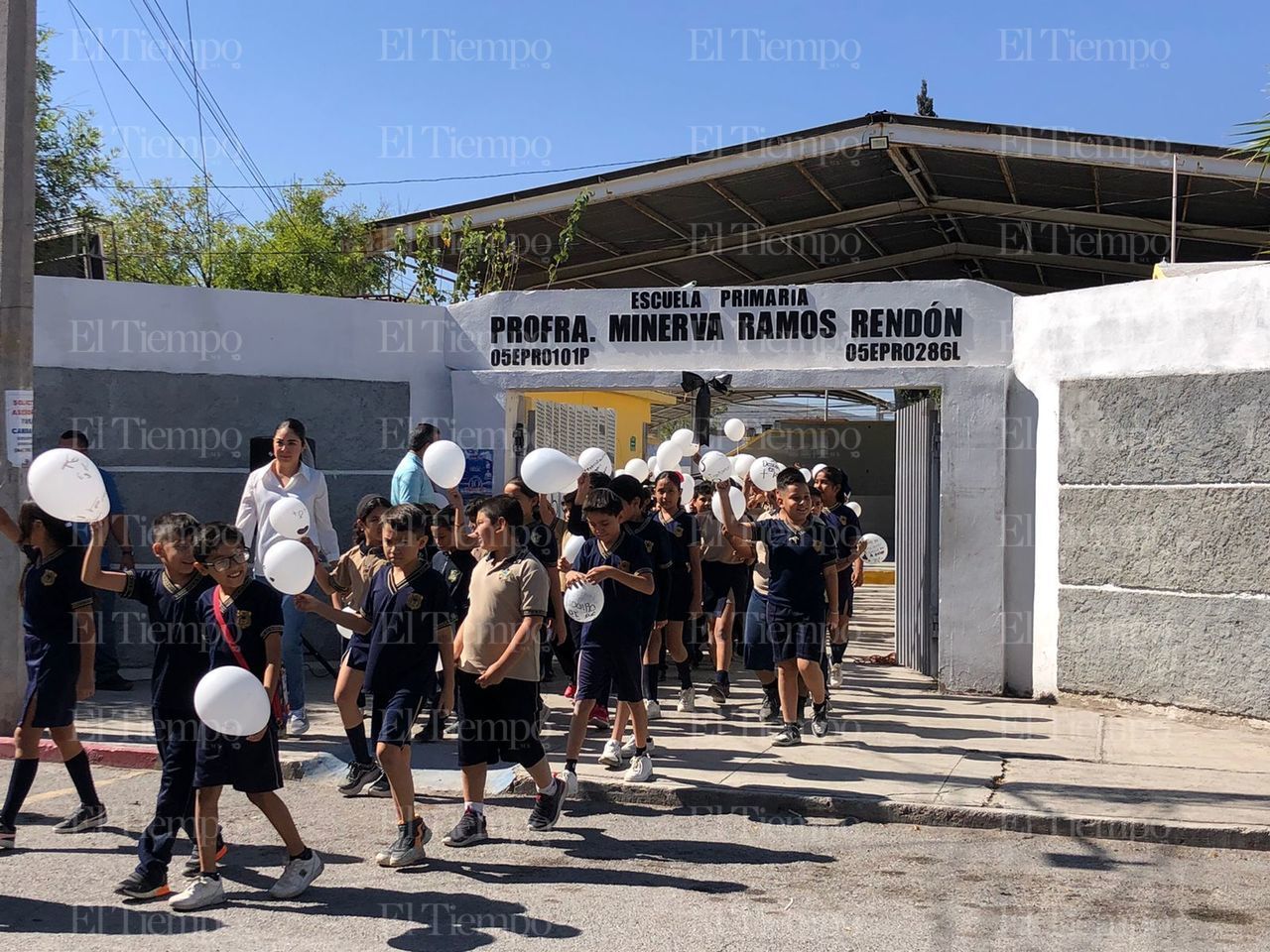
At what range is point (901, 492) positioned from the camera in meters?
12.8

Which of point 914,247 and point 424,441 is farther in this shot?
point 914,247

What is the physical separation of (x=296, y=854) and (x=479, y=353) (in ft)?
24.5

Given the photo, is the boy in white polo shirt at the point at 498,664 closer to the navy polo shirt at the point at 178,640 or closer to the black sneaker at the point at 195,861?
the black sneaker at the point at 195,861

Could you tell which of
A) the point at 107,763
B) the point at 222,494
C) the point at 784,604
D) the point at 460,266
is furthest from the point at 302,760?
the point at 460,266

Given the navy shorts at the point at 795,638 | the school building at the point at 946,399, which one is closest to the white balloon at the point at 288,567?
the navy shorts at the point at 795,638

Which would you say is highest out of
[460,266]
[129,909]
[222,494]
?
[460,266]

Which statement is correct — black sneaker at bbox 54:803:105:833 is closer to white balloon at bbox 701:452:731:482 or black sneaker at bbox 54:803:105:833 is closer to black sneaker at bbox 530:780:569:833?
black sneaker at bbox 530:780:569:833

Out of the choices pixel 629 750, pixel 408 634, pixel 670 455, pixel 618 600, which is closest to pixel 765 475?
pixel 670 455

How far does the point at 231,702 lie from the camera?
16.0 ft

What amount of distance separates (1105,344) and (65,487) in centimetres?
785

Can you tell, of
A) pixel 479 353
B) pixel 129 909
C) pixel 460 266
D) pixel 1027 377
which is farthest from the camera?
pixel 460 266

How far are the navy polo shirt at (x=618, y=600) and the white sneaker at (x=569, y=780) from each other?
27.4 inches

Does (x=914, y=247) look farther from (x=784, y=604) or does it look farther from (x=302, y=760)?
(x=302, y=760)

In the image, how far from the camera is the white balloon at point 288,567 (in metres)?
5.66
